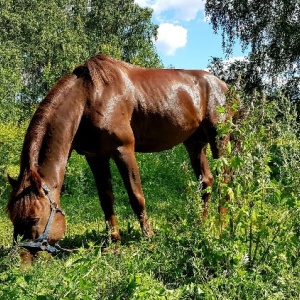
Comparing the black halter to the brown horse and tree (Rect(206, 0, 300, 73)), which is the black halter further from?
tree (Rect(206, 0, 300, 73))

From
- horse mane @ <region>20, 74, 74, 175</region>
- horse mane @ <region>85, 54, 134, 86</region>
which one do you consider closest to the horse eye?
horse mane @ <region>20, 74, 74, 175</region>

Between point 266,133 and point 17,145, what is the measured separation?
7138 mm

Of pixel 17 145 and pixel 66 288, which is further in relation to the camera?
pixel 17 145

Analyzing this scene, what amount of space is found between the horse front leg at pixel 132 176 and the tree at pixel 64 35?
18.8 metres

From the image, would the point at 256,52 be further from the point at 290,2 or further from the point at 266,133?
the point at 266,133

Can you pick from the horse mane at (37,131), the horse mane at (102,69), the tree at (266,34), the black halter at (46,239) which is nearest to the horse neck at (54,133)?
the horse mane at (37,131)

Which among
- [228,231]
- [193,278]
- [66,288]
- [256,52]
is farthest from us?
[256,52]

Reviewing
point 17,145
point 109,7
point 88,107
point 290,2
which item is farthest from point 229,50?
point 109,7

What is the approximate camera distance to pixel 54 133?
13.8 ft

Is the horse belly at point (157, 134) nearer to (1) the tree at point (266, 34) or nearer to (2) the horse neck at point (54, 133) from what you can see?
(2) the horse neck at point (54, 133)

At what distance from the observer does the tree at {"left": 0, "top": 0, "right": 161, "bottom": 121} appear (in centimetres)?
3110

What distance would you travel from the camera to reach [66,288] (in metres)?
2.18

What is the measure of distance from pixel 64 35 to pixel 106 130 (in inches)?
1247

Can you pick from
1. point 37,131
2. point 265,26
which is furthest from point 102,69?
point 265,26
